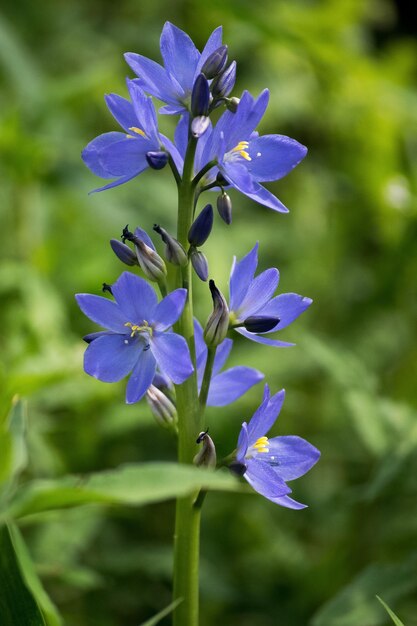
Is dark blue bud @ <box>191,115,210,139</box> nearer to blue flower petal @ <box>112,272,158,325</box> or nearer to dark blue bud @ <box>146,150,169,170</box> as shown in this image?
dark blue bud @ <box>146,150,169,170</box>

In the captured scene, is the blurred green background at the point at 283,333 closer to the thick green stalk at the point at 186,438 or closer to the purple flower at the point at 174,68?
the thick green stalk at the point at 186,438

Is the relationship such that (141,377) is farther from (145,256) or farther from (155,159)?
(155,159)

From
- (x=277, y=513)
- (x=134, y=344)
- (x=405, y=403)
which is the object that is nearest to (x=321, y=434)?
(x=277, y=513)

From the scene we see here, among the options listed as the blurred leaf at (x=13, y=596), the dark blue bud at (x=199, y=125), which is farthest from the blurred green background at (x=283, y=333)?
the dark blue bud at (x=199, y=125)

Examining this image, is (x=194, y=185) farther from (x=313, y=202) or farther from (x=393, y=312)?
(x=313, y=202)

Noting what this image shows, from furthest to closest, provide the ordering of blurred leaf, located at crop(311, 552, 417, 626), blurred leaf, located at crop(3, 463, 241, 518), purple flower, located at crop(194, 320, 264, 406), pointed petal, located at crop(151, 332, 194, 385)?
blurred leaf, located at crop(311, 552, 417, 626)
purple flower, located at crop(194, 320, 264, 406)
pointed petal, located at crop(151, 332, 194, 385)
blurred leaf, located at crop(3, 463, 241, 518)

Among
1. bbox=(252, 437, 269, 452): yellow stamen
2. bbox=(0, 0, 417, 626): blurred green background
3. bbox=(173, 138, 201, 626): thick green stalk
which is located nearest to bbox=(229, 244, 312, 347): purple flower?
bbox=(173, 138, 201, 626): thick green stalk
